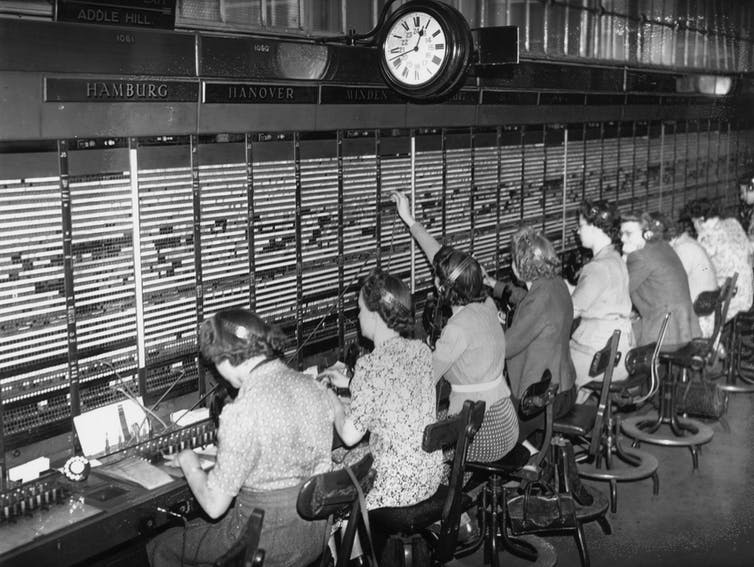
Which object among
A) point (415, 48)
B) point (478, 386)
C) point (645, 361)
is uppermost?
point (415, 48)

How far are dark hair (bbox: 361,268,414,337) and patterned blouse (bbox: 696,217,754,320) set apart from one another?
431 cm

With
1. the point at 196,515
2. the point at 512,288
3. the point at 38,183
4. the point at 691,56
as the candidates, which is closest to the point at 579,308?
the point at 512,288

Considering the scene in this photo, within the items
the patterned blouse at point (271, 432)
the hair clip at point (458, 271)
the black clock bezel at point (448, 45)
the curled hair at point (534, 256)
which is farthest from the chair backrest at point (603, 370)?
the patterned blouse at point (271, 432)

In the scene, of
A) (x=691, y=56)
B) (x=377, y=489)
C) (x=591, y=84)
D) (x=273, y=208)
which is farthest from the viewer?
(x=691, y=56)

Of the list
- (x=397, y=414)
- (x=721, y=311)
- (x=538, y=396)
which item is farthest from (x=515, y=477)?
(x=721, y=311)

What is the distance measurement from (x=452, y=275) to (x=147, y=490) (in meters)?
1.74

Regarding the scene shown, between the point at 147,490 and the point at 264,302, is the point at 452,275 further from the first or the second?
the point at 147,490

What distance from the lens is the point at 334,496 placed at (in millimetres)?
3516

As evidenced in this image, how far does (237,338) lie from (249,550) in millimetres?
729

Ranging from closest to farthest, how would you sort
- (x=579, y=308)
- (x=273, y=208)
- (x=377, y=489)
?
(x=377, y=489) → (x=273, y=208) → (x=579, y=308)

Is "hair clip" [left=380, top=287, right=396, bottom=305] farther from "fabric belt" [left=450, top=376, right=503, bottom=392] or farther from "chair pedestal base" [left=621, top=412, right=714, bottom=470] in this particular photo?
"chair pedestal base" [left=621, top=412, right=714, bottom=470]

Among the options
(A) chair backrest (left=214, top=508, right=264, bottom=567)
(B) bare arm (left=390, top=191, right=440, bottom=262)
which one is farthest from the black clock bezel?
(A) chair backrest (left=214, top=508, right=264, bottom=567)

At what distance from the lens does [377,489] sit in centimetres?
414

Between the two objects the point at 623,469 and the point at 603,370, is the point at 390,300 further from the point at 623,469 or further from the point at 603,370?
the point at 623,469
